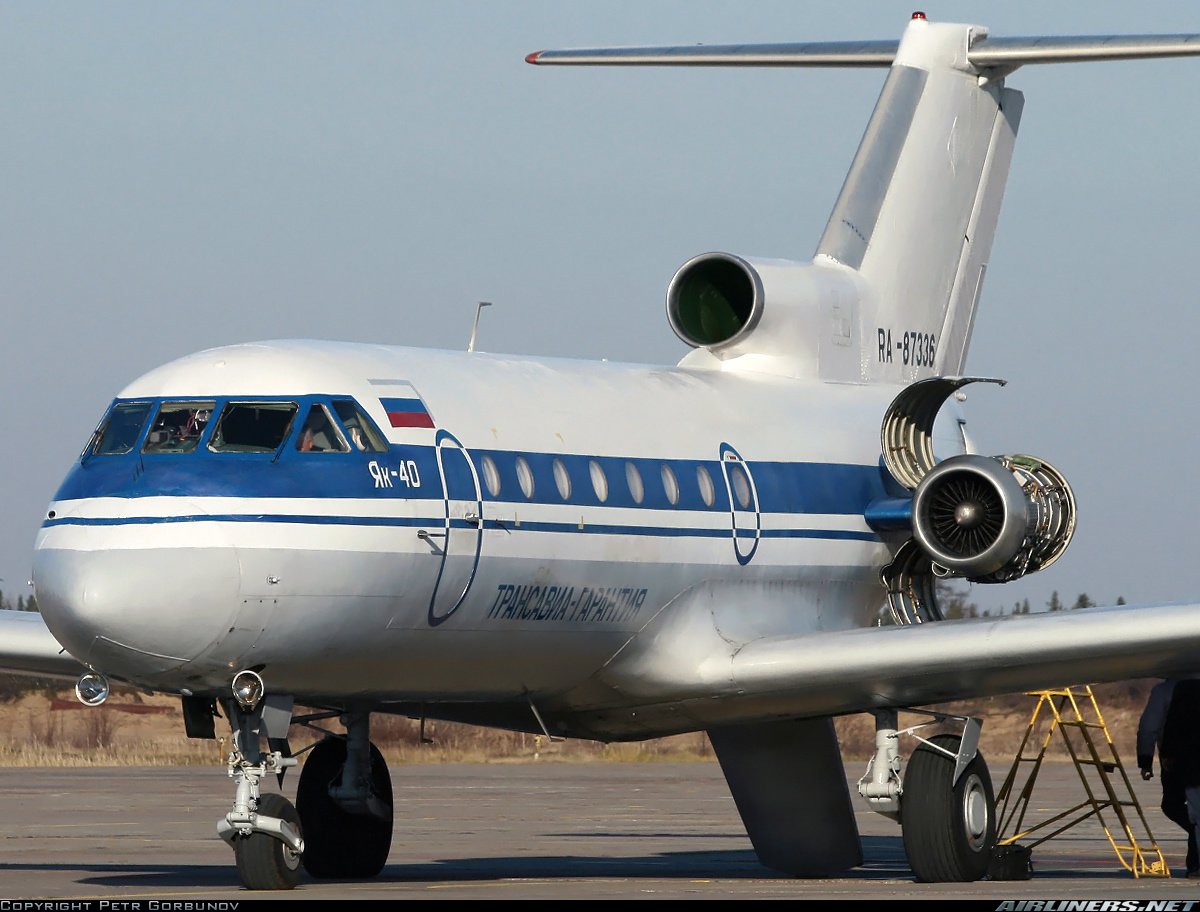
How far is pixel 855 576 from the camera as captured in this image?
22.7m

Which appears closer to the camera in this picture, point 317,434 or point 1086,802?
point 317,434

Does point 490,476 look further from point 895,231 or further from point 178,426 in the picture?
point 895,231

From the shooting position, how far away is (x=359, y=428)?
17688 millimetres

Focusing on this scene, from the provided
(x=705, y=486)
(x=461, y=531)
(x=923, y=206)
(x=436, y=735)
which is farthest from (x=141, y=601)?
(x=436, y=735)

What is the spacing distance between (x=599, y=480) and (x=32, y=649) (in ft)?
16.9

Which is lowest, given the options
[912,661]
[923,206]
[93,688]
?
[93,688]

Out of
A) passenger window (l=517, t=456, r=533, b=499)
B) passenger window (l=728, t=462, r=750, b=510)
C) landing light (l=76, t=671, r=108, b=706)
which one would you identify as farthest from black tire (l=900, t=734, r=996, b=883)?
landing light (l=76, t=671, r=108, b=706)

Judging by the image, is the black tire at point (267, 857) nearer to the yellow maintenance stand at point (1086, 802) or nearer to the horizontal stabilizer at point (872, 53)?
the yellow maintenance stand at point (1086, 802)

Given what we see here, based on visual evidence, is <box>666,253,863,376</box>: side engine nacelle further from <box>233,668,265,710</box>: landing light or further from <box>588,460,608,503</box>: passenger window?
<box>233,668,265,710</box>: landing light

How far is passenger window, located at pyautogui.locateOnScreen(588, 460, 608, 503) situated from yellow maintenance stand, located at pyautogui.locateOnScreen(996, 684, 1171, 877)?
404 centimetres

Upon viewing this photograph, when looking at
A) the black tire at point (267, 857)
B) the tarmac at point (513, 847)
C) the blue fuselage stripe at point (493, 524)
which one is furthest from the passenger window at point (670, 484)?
the black tire at point (267, 857)

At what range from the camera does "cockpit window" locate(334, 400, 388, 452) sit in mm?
17594

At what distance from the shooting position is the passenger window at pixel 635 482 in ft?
66.1

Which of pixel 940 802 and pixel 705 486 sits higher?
pixel 705 486
